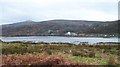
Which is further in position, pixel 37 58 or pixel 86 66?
pixel 37 58

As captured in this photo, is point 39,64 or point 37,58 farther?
point 37,58

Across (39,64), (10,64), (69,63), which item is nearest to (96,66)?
(69,63)

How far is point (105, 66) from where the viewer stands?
2008 cm

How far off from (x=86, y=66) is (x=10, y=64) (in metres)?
3.98

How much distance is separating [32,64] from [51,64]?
1123 mm

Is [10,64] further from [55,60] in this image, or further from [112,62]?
[112,62]

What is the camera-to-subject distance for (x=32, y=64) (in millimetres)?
18984

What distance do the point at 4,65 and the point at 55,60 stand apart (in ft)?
8.68

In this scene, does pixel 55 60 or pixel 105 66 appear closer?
pixel 55 60

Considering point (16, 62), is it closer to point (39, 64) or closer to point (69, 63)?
point (39, 64)

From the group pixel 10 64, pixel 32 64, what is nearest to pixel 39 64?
pixel 32 64

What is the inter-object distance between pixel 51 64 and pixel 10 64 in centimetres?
236

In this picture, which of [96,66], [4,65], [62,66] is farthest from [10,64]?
[96,66]

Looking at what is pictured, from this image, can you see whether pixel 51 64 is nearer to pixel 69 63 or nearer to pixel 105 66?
pixel 69 63
